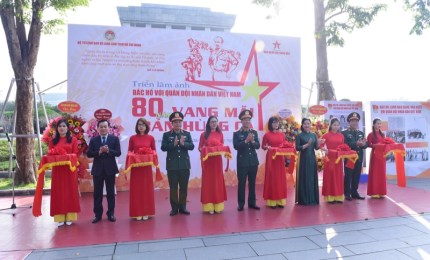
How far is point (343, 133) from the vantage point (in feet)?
19.2

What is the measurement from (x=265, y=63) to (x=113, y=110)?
3447mm

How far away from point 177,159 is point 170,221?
34.8 inches

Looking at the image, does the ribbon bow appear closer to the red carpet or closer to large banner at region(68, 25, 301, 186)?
the red carpet

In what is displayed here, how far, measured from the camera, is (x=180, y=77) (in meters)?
7.04

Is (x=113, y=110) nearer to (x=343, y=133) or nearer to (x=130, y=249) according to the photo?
(x=130, y=249)

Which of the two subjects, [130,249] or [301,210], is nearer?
[130,249]

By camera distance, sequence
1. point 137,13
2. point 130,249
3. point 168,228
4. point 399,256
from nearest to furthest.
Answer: point 399,256
point 130,249
point 168,228
point 137,13

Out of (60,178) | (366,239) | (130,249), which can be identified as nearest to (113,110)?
(60,178)

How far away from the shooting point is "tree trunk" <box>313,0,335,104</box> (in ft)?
28.1

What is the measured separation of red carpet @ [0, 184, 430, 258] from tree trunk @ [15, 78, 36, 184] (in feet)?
3.75

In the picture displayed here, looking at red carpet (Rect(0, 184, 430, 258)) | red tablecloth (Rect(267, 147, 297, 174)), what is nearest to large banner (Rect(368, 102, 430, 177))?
red carpet (Rect(0, 184, 430, 258))

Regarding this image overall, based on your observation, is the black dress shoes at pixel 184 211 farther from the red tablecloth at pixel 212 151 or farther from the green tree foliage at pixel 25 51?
the green tree foliage at pixel 25 51

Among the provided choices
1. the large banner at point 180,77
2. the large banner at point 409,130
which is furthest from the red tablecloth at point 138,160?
the large banner at point 409,130

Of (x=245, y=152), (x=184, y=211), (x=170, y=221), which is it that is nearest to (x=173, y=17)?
(x=245, y=152)
